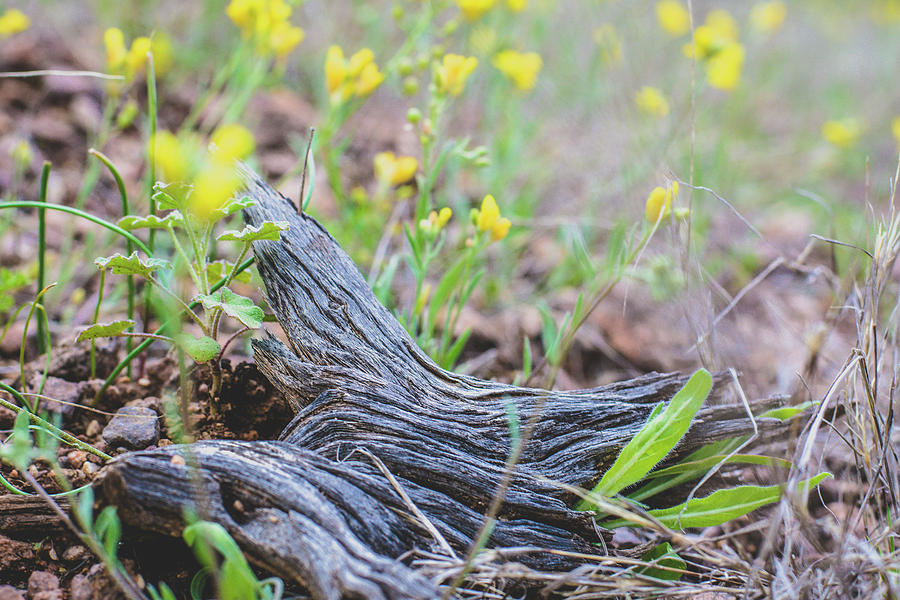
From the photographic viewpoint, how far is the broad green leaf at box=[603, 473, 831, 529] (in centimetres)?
105

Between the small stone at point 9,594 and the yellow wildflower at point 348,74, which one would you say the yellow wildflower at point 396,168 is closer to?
the yellow wildflower at point 348,74

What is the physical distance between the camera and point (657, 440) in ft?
3.51

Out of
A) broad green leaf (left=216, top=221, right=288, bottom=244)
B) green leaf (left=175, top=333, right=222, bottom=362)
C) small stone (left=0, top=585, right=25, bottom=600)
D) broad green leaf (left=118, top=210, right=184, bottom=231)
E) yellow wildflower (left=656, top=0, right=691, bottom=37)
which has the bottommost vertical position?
small stone (left=0, top=585, right=25, bottom=600)

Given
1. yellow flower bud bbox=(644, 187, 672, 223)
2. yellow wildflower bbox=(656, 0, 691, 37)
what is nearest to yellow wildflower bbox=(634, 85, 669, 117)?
yellow wildflower bbox=(656, 0, 691, 37)

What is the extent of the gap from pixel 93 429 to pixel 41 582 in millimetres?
344

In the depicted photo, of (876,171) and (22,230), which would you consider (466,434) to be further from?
(876,171)

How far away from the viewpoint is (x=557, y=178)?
313cm

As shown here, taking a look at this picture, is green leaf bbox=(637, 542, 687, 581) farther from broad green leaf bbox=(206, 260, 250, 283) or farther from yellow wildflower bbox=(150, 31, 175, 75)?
yellow wildflower bbox=(150, 31, 175, 75)

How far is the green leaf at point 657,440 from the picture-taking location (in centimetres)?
106

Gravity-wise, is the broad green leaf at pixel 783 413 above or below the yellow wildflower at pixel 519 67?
below

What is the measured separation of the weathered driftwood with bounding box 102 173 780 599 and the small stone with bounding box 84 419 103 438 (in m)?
0.38

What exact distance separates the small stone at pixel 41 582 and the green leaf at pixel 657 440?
815 mm

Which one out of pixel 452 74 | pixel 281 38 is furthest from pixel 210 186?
pixel 281 38

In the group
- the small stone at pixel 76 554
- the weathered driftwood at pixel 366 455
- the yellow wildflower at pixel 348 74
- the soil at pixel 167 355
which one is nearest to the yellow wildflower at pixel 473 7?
the yellow wildflower at pixel 348 74
